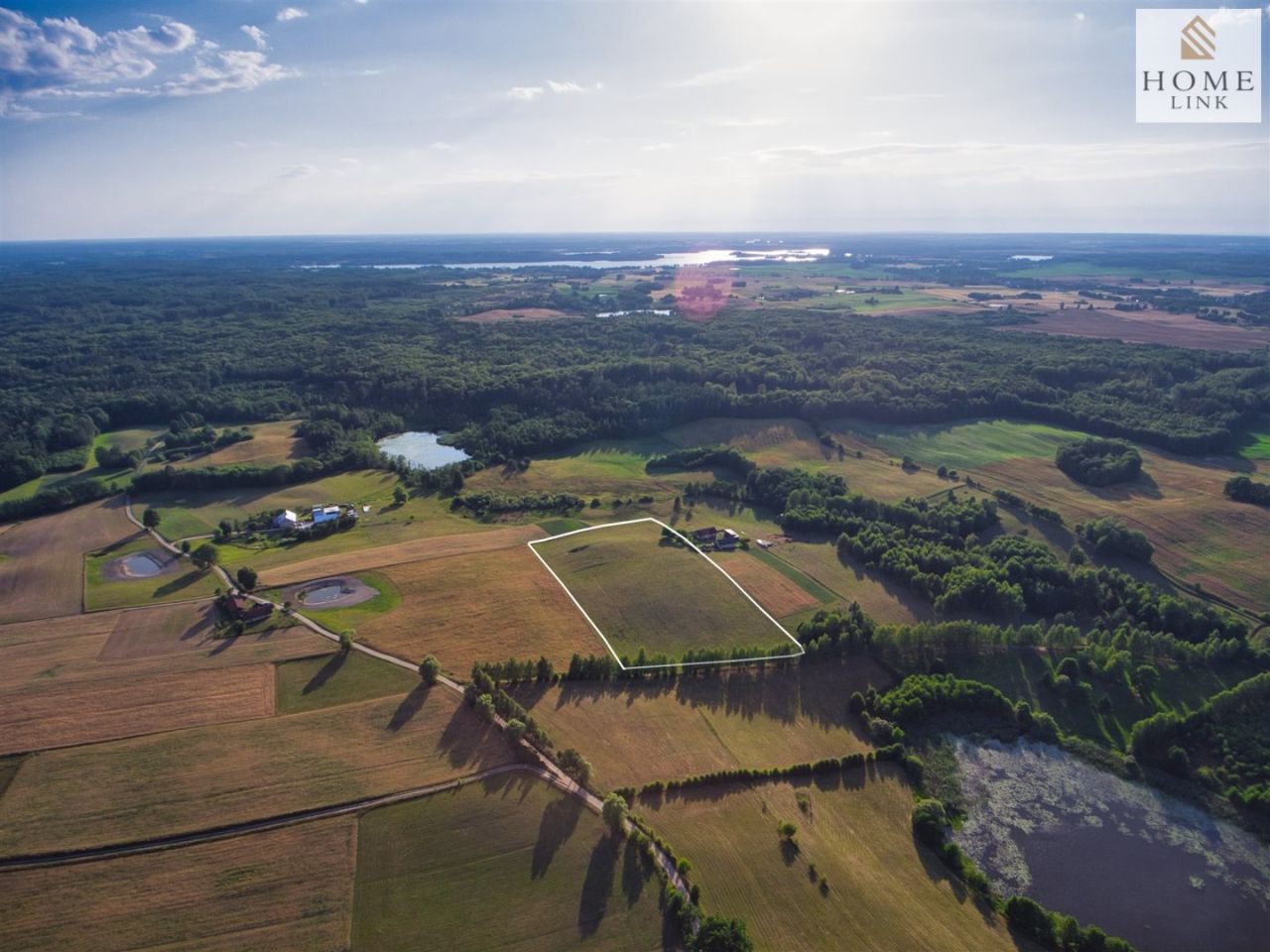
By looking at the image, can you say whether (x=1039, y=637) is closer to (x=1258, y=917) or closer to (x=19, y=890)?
(x=1258, y=917)

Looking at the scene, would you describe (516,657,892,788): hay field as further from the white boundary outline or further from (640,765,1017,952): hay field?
(640,765,1017,952): hay field

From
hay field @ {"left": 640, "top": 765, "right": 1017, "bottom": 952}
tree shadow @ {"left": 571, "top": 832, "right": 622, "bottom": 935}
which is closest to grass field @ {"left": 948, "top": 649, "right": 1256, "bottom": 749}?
hay field @ {"left": 640, "top": 765, "right": 1017, "bottom": 952}

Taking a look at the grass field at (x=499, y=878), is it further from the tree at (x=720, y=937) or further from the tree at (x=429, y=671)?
the tree at (x=429, y=671)

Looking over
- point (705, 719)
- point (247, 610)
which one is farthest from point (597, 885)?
point (247, 610)

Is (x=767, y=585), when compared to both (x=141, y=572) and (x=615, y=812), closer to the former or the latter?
(x=615, y=812)

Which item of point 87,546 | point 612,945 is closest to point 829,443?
point 612,945

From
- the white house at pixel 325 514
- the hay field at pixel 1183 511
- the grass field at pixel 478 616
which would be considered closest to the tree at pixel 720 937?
the grass field at pixel 478 616
